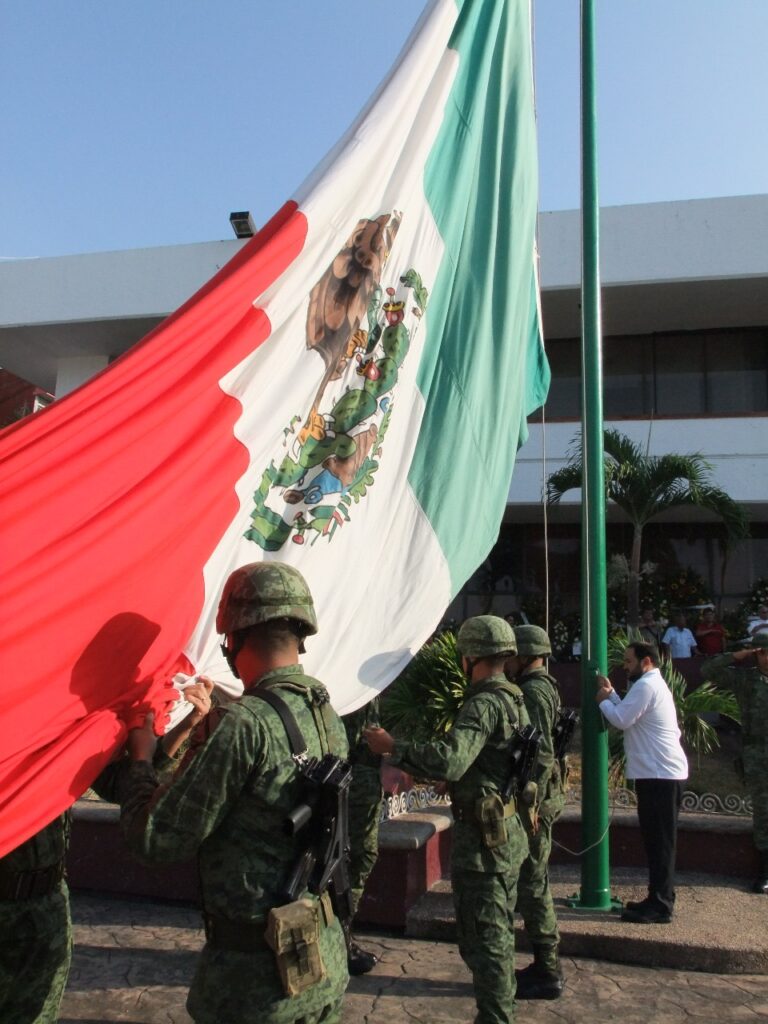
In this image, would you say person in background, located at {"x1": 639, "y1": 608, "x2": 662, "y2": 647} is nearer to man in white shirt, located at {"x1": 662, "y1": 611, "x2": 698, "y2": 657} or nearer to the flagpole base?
man in white shirt, located at {"x1": 662, "y1": 611, "x2": 698, "y2": 657}

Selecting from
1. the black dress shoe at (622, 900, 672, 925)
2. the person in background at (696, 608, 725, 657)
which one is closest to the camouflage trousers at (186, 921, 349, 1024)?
the black dress shoe at (622, 900, 672, 925)

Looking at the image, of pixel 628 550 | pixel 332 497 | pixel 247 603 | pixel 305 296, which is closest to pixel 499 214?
pixel 305 296

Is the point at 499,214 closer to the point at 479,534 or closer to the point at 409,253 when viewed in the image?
the point at 409,253

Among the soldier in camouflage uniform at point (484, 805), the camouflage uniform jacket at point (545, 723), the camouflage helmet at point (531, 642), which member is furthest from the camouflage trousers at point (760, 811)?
the soldier in camouflage uniform at point (484, 805)

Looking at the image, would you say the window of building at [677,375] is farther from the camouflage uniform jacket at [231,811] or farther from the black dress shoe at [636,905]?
the camouflage uniform jacket at [231,811]

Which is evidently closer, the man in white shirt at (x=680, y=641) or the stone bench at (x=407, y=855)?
the stone bench at (x=407, y=855)

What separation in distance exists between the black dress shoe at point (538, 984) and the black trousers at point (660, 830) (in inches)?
39.8

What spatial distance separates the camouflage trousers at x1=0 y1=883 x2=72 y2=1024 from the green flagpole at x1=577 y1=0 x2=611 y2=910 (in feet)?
11.8

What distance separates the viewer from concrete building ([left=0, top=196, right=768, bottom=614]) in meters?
14.6

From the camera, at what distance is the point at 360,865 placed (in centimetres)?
491

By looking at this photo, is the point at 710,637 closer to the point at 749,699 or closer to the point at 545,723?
the point at 749,699

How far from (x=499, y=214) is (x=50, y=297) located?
13.9m

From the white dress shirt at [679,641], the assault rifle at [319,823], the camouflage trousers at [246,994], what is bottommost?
the camouflage trousers at [246,994]

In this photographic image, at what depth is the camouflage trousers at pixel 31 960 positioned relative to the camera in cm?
270
